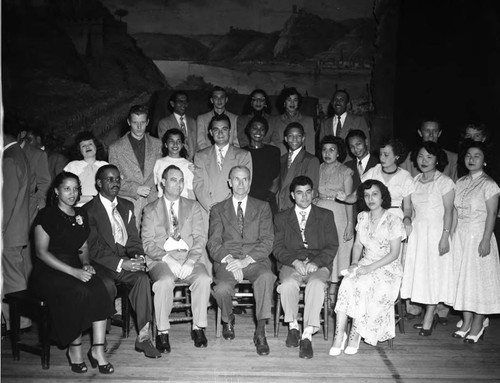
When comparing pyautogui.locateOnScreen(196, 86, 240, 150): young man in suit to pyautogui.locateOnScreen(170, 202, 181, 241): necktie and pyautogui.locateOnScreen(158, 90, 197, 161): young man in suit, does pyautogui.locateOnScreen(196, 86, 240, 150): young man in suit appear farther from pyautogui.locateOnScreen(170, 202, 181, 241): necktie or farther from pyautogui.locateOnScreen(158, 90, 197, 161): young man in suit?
pyautogui.locateOnScreen(170, 202, 181, 241): necktie

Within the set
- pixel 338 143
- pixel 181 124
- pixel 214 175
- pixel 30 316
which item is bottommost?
pixel 30 316

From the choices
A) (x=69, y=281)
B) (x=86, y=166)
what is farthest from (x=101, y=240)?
(x=86, y=166)

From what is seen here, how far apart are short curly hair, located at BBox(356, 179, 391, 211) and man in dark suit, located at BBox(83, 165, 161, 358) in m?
1.88

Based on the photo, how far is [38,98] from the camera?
8266 mm

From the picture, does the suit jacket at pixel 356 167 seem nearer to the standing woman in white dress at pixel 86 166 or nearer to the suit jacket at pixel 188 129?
the suit jacket at pixel 188 129

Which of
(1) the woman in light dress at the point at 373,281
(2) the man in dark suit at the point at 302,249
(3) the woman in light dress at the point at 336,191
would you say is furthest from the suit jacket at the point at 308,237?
(3) the woman in light dress at the point at 336,191

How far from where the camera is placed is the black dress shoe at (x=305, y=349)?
4210mm

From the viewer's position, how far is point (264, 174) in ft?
17.9

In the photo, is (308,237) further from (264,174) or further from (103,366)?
(103,366)

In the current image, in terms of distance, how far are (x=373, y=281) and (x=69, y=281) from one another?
2.34m

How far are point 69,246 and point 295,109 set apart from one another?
3010mm

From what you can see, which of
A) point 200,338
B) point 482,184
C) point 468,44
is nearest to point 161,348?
point 200,338

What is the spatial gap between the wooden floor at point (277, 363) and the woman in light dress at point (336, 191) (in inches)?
37.8

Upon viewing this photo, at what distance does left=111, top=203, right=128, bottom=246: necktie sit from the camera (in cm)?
467
